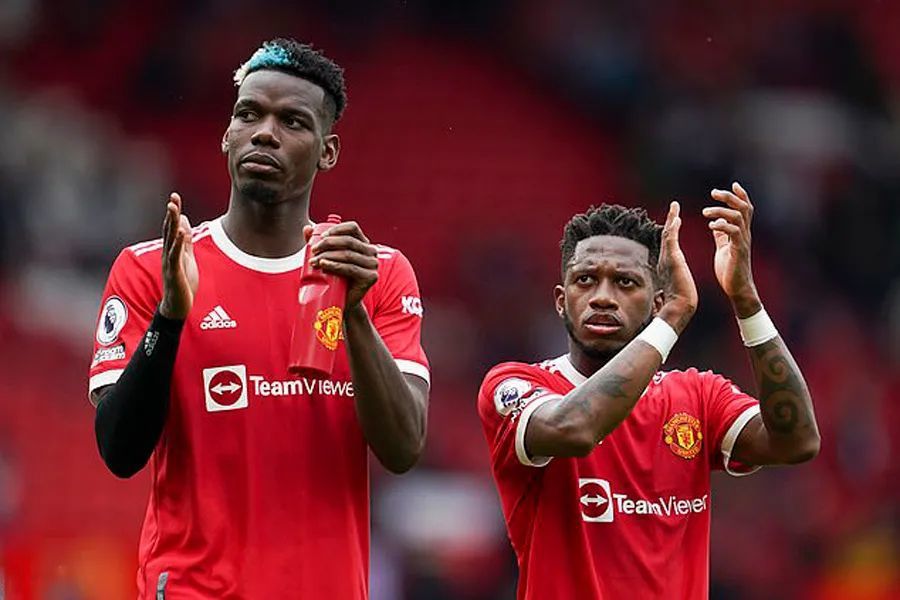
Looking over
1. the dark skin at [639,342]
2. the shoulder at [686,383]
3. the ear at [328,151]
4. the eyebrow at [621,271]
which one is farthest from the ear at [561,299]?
the ear at [328,151]

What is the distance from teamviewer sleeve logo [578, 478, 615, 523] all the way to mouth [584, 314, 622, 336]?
1.50 ft

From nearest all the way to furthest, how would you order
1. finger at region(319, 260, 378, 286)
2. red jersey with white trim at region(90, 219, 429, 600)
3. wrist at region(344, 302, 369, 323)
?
finger at region(319, 260, 378, 286) → wrist at region(344, 302, 369, 323) → red jersey with white trim at region(90, 219, 429, 600)

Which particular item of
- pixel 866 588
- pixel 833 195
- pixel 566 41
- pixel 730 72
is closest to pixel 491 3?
pixel 566 41

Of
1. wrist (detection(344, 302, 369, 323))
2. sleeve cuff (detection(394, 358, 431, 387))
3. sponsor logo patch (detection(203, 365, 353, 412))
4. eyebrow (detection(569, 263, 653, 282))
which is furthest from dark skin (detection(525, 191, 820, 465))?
wrist (detection(344, 302, 369, 323))

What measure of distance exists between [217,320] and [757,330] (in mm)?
1684

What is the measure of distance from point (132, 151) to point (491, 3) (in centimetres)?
366

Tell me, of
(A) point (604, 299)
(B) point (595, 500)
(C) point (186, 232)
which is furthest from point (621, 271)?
(C) point (186, 232)

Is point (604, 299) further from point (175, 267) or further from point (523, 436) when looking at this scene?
point (175, 267)

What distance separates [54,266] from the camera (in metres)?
12.1

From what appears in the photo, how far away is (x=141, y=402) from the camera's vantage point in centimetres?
422

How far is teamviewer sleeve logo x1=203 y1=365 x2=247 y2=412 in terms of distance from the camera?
4.42 metres

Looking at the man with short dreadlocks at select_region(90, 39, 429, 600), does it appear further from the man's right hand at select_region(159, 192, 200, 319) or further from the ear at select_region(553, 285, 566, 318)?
the ear at select_region(553, 285, 566, 318)

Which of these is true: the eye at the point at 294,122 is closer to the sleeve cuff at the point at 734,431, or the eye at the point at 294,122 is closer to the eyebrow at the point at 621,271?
Result: the eyebrow at the point at 621,271

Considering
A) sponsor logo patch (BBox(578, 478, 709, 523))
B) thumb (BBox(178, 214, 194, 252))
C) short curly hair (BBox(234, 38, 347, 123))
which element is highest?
short curly hair (BBox(234, 38, 347, 123))
